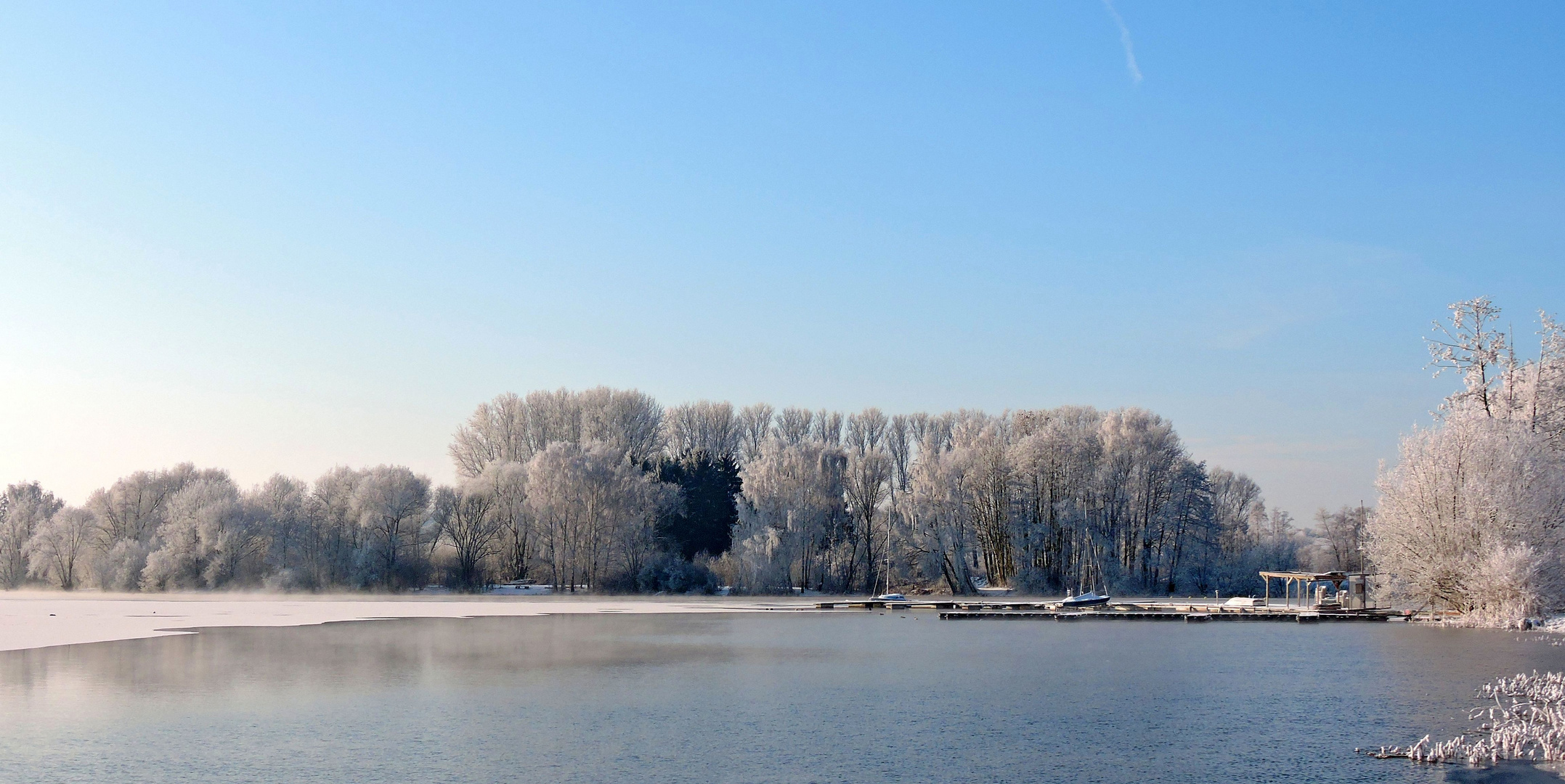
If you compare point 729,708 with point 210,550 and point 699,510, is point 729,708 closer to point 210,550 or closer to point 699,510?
point 699,510

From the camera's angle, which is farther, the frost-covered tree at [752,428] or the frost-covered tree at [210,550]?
the frost-covered tree at [752,428]

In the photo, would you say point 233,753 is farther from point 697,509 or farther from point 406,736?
point 697,509

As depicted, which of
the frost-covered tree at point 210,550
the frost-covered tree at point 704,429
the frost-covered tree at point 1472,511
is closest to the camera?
the frost-covered tree at point 1472,511

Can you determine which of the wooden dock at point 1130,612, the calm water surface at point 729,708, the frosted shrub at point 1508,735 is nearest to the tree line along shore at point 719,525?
the wooden dock at point 1130,612

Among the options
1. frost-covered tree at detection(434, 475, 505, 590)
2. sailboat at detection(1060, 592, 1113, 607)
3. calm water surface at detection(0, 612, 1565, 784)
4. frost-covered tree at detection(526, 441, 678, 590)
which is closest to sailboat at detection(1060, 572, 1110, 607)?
sailboat at detection(1060, 592, 1113, 607)

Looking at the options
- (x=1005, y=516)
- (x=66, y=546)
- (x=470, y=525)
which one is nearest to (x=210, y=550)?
(x=66, y=546)

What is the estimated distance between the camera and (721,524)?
78250mm

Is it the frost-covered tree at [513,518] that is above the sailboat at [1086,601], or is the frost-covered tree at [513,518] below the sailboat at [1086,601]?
above

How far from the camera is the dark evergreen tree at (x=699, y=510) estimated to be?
253 ft

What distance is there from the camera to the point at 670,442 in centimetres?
8975

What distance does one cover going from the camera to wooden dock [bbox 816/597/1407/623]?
50781 mm

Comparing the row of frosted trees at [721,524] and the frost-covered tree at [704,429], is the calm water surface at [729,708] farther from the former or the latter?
the frost-covered tree at [704,429]

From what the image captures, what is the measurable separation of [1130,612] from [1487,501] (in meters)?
15.7

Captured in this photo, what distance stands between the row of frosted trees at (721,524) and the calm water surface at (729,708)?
3118 cm
